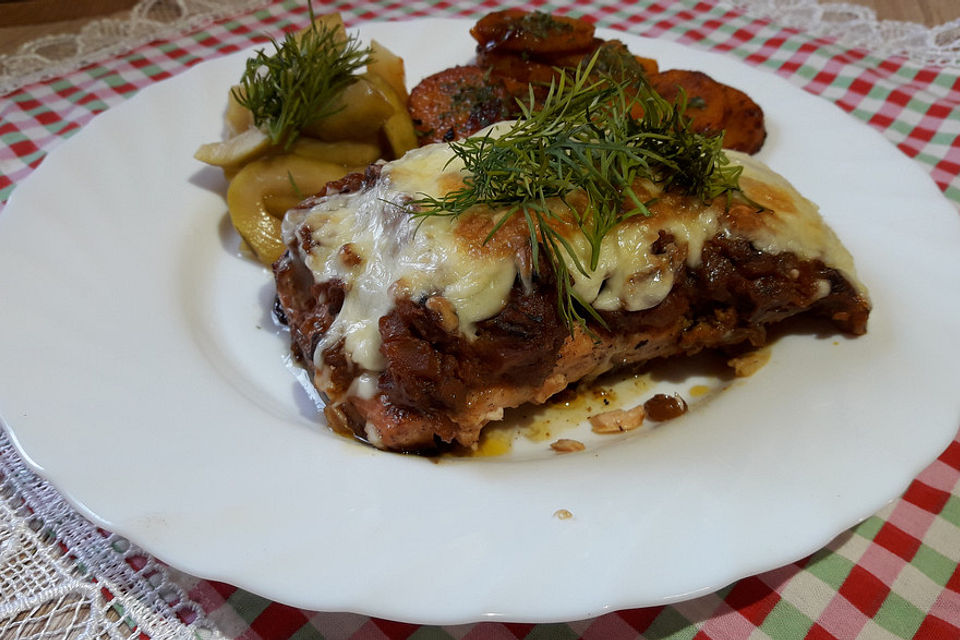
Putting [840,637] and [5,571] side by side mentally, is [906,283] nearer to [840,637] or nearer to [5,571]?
[840,637]

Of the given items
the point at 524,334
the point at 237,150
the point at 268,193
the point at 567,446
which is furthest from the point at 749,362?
the point at 237,150

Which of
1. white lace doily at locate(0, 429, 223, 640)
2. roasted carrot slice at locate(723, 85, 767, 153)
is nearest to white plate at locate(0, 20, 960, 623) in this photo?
white lace doily at locate(0, 429, 223, 640)

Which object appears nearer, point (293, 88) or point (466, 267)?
point (466, 267)

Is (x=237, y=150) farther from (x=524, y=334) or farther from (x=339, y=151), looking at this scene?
(x=524, y=334)

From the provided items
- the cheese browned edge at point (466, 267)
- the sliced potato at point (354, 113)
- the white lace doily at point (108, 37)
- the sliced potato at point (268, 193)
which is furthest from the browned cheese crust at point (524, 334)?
the white lace doily at point (108, 37)

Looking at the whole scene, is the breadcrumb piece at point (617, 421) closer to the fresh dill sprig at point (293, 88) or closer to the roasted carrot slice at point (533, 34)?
the fresh dill sprig at point (293, 88)

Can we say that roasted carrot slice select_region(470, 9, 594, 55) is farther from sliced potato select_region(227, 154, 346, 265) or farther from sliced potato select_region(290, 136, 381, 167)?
sliced potato select_region(227, 154, 346, 265)

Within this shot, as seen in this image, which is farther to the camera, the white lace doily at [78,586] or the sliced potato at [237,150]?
the sliced potato at [237,150]

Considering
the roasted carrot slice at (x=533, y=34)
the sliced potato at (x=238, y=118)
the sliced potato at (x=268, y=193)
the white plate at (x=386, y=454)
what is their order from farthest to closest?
1. the roasted carrot slice at (x=533, y=34)
2. the sliced potato at (x=238, y=118)
3. the sliced potato at (x=268, y=193)
4. the white plate at (x=386, y=454)
